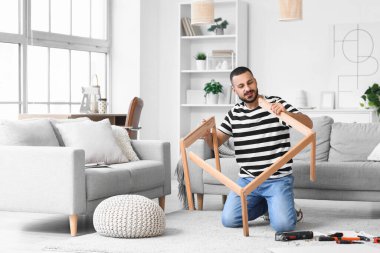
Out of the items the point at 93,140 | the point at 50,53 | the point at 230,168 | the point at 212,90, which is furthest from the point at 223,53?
the point at 93,140

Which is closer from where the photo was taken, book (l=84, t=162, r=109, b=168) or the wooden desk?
book (l=84, t=162, r=109, b=168)

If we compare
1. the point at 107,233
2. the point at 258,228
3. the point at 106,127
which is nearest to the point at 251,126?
the point at 258,228

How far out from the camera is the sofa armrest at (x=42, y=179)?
16.8 ft

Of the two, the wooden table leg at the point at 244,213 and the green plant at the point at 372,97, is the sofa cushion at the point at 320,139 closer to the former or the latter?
the green plant at the point at 372,97

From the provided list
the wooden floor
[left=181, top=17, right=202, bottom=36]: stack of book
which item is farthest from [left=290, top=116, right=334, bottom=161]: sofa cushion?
[left=181, top=17, right=202, bottom=36]: stack of book

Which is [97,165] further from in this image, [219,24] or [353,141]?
[219,24]

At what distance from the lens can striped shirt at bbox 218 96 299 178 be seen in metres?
4.93

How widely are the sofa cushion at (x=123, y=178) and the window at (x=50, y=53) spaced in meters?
2.12

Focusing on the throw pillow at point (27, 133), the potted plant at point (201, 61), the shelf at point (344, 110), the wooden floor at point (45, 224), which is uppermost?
the potted plant at point (201, 61)

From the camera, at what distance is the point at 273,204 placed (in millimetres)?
4898

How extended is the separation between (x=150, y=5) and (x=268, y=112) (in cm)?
491

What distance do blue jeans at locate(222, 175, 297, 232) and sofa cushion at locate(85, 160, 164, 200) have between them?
96cm

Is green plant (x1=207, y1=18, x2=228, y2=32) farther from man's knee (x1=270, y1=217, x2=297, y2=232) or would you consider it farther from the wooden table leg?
the wooden table leg

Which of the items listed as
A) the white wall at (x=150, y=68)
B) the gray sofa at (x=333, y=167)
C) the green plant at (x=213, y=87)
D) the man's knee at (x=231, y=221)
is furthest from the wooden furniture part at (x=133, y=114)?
the man's knee at (x=231, y=221)
